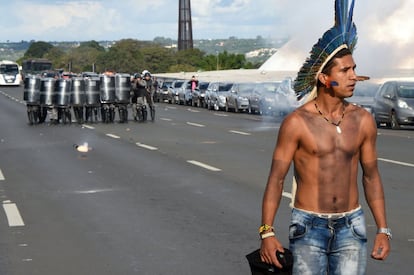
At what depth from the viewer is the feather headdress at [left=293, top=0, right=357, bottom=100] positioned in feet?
19.7

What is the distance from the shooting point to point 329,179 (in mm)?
5812

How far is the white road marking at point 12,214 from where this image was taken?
42.1 ft

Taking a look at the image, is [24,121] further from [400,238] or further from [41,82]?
[400,238]

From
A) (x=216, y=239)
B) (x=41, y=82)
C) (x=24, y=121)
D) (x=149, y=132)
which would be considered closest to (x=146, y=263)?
(x=216, y=239)

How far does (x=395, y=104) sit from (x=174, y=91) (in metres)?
35.5

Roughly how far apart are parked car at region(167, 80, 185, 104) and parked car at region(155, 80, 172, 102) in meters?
0.52

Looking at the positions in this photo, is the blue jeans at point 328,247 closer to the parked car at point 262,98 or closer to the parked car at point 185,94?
the parked car at point 262,98

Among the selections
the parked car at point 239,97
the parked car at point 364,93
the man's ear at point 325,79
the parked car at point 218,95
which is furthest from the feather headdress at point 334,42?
the parked car at point 218,95

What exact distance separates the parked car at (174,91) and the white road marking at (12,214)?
2096 inches

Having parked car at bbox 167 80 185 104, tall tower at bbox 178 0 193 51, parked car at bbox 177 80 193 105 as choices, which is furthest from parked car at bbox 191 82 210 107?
tall tower at bbox 178 0 193 51

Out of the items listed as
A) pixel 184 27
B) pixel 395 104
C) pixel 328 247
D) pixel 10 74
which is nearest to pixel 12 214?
pixel 328 247

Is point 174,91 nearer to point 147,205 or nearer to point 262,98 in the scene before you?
point 262,98

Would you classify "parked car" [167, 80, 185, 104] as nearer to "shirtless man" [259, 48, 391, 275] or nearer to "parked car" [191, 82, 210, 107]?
"parked car" [191, 82, 210, 107]

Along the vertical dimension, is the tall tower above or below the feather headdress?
below
